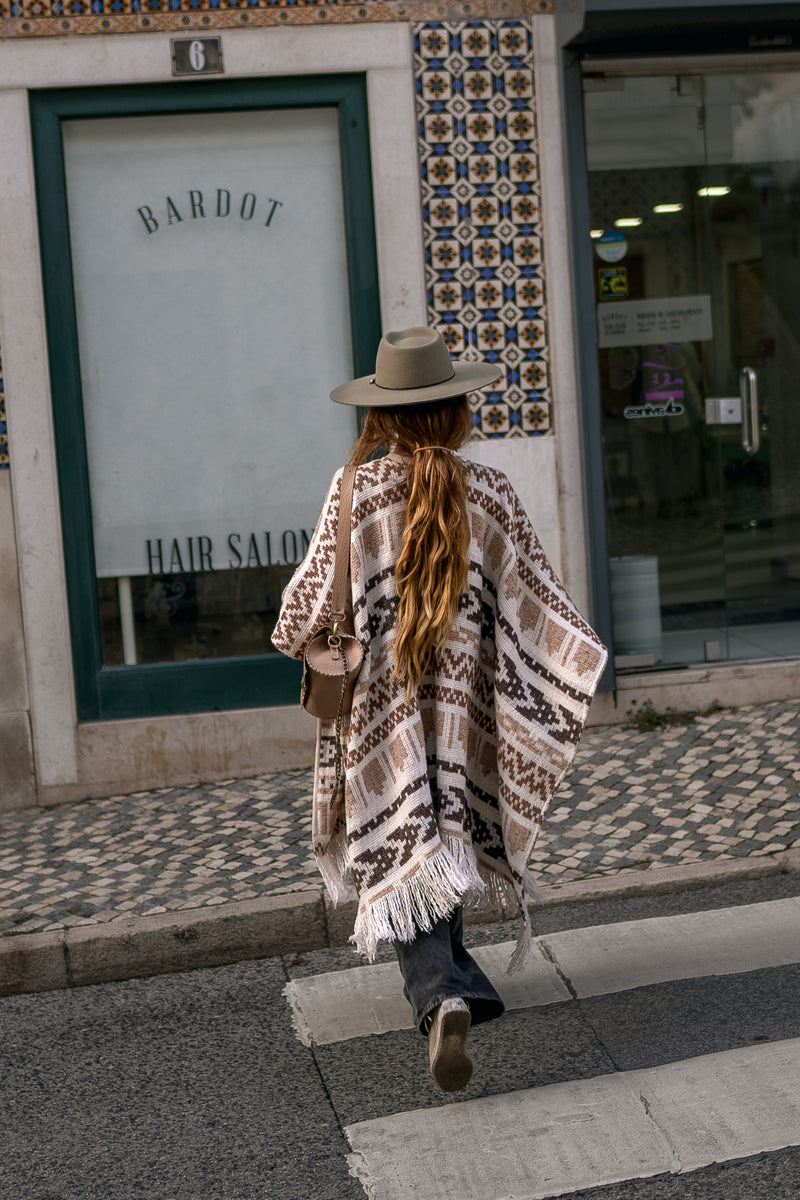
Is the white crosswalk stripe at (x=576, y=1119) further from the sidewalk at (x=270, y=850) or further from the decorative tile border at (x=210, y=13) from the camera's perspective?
the decorative tile border at (x=210, y=13)

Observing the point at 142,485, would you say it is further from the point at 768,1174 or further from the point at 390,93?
the point at 768,1174

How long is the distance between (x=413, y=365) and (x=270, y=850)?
267cm

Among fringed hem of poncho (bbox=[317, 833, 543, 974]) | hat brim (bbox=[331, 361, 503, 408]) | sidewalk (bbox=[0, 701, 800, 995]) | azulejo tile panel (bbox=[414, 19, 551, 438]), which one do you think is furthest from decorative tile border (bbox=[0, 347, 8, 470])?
fringed hem of poncho (bbox=[317, 833, 543, 974])

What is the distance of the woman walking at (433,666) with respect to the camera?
365 cm

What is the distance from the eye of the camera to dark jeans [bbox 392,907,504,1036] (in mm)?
3578

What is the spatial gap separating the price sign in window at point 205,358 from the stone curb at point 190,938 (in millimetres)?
2480

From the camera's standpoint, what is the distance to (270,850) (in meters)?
5.75

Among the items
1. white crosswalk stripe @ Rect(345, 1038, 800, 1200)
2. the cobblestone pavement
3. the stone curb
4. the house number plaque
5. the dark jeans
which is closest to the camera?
white crosswalk stripe @ Rect(345, 1038, 800, 1200)

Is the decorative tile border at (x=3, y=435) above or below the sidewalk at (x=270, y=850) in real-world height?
above

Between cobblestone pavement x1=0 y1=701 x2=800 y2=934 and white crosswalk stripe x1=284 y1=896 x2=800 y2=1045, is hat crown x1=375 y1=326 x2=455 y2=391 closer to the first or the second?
white crosswalk stripe x1=284 y1=896 x2=800 y2=1045

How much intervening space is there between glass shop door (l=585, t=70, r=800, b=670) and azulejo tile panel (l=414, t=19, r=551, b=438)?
511 millimetres

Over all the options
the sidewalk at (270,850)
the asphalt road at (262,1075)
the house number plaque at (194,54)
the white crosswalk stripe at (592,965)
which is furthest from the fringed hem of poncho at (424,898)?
the house number plaque at (194,54)

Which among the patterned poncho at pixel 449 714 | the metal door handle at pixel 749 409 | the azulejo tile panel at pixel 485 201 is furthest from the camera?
the metal door handle at pixel 749 409

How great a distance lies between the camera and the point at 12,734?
6.95m
